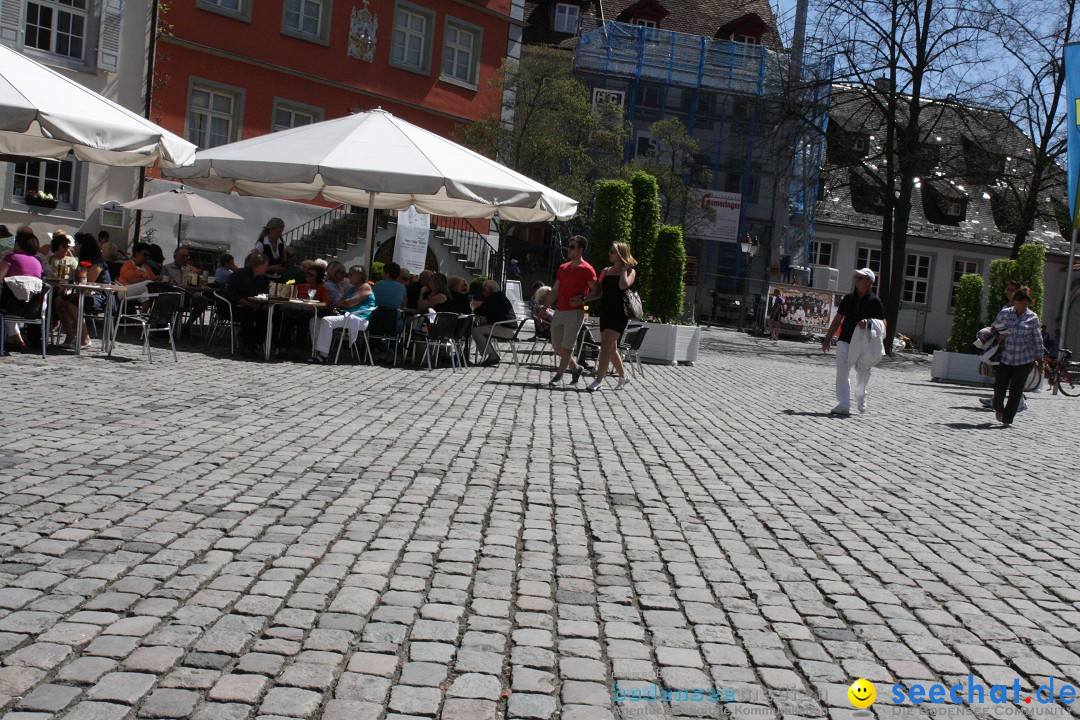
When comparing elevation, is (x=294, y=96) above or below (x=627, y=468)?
above

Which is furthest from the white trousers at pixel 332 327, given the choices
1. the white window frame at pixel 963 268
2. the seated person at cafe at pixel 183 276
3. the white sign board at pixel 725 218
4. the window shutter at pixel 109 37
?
the white window frame at pixel 963 268

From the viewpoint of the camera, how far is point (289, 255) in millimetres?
18062

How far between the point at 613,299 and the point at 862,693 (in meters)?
10.3

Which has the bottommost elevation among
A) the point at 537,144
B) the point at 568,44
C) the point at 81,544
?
the point at 81,544

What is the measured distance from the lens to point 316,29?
100ft

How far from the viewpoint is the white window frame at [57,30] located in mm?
22578

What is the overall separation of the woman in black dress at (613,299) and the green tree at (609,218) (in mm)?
7221

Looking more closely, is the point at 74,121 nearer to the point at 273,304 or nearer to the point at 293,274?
the point at 273,304

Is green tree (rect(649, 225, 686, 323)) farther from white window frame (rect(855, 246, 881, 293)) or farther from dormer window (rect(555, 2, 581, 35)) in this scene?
dormer window (rect(555, 2, 581, 35))

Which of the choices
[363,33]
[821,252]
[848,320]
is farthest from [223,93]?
[821,252]

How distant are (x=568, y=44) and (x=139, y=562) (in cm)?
5460

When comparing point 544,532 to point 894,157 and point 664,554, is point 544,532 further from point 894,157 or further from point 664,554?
point 894,157

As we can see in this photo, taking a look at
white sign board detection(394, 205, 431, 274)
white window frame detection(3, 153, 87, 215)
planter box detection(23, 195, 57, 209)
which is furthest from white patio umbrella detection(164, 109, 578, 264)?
white window frame detection(3, 153, 87, 215)

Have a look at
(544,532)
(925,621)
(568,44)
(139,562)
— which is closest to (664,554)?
(544,532)
